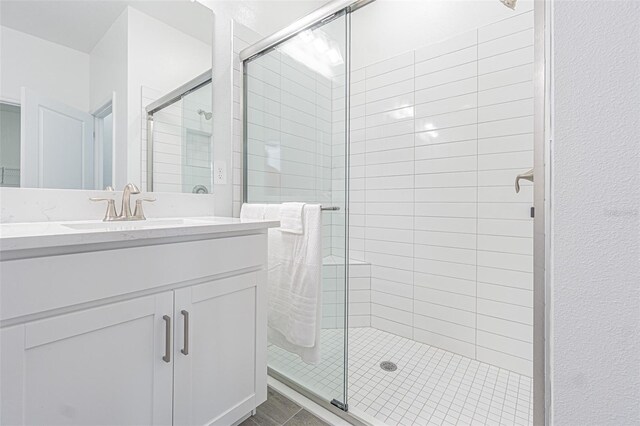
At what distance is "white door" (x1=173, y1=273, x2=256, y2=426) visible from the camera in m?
0.94

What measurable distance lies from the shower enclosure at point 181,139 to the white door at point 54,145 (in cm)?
23

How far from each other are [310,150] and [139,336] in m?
1.01

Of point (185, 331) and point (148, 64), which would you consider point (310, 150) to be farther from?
point (185, 331)

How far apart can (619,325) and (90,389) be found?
1129 millimetres

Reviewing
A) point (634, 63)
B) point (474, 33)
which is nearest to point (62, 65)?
point (634, 63)

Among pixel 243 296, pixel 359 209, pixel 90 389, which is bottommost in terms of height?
pixel 90 389

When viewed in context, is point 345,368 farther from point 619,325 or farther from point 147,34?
point 147,34

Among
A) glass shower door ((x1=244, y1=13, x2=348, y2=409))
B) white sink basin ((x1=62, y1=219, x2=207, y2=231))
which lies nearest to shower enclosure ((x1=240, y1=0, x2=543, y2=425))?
glass shower door ((x1=244, y1=13, x2=348, y2=409))

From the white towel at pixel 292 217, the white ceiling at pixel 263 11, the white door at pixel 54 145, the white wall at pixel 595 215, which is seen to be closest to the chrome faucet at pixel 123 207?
the white door at pixel 54 145

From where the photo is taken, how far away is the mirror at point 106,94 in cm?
105

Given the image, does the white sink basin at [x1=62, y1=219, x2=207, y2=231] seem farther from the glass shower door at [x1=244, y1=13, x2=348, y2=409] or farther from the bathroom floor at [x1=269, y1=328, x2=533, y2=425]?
the bathroom floor at [x1=269, y1=328, x2=533, y2=425]

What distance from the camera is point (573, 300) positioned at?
0.52 m

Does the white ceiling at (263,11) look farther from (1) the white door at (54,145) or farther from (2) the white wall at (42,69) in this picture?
(1) the white door at (54,145)

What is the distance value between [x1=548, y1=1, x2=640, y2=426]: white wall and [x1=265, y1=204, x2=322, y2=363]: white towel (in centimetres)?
87
